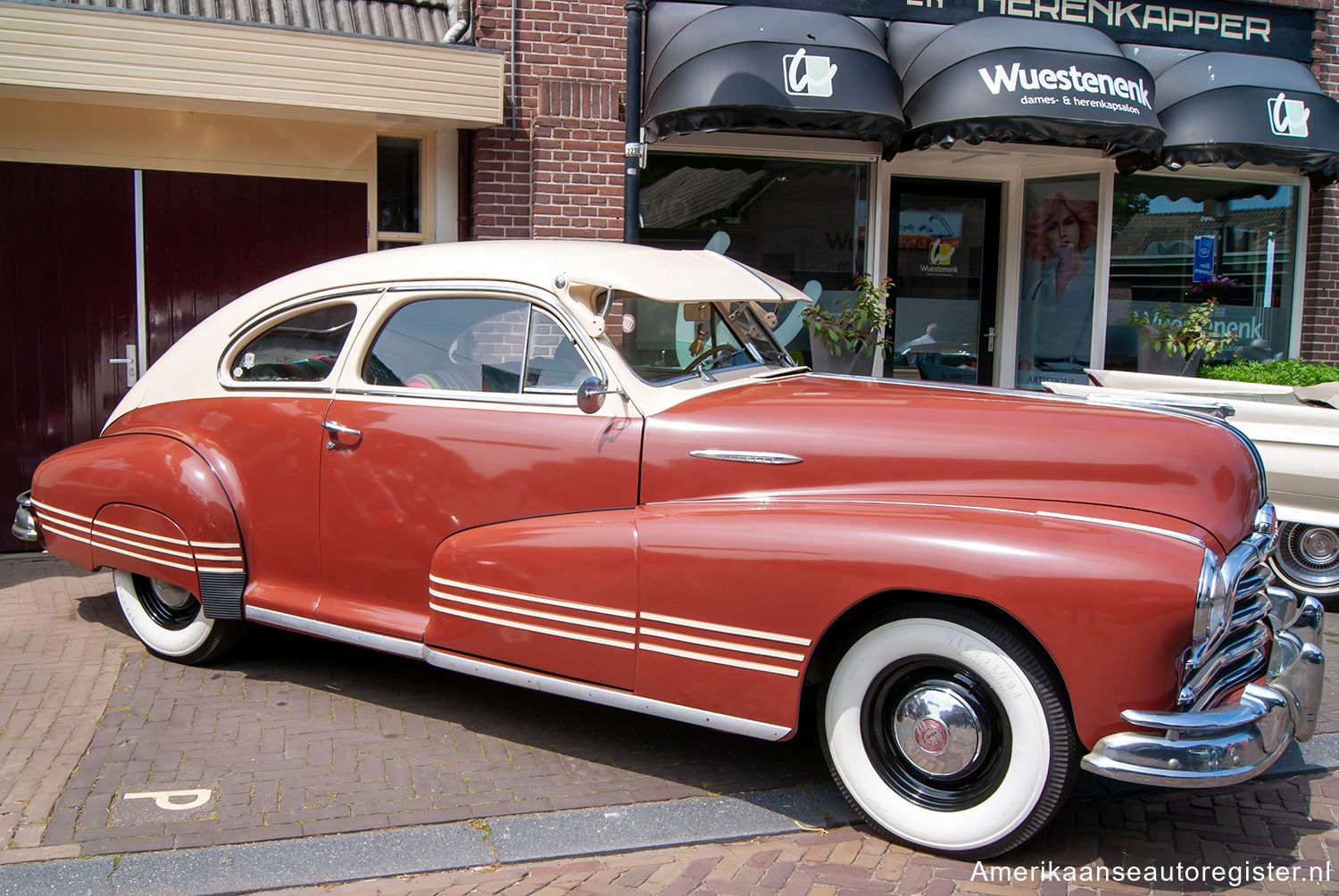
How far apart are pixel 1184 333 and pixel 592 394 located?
23.3 ft

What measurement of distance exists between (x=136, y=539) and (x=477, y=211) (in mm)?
3892

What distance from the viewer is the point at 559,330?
3.98 m

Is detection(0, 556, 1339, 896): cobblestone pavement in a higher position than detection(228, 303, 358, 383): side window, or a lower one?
lower

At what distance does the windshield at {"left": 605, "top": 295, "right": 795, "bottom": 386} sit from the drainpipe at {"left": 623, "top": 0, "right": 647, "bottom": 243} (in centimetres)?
195

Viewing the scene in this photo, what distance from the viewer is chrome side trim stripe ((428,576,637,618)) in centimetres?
360

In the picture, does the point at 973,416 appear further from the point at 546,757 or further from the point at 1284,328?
the point at 1284,328

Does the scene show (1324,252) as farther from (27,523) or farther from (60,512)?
(27,523)

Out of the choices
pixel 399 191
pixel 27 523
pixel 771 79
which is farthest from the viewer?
pixel 399 191

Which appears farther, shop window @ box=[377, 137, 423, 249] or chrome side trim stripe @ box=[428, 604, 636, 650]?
shop window @ box=[377, 137, 423, 249]

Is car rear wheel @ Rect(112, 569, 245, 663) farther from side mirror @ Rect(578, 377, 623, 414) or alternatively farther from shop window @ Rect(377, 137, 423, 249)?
shop window @ Rect(377, 137, 423, 249)

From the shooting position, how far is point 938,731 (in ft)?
10.6

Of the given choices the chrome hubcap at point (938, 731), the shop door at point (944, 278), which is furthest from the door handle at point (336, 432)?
the shop door at point (944, 278)

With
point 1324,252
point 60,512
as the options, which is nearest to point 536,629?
point 60,512

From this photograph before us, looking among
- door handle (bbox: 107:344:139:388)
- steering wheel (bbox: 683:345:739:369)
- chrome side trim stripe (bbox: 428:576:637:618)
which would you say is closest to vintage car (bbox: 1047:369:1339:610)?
steering wheel (bbox: 683:345:739:369)
